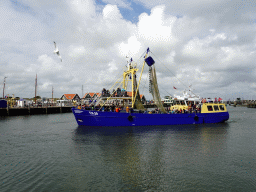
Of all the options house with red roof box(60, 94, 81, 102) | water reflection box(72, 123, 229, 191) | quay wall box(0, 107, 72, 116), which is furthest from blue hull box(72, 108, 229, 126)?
house with red roof box(60, 94, 81, 102)

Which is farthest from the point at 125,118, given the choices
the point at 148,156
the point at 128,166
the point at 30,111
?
the point at 30,111

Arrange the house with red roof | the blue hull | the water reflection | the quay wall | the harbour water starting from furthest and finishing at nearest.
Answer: the house with red roof → the quay wall → the blue hull → the water reflection → the harbour water

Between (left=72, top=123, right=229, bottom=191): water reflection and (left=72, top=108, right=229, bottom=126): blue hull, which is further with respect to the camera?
(left=72, top=108, right=229, bottom=126): blue hull

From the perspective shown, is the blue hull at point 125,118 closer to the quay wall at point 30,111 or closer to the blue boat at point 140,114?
the blue boat at point 140,114

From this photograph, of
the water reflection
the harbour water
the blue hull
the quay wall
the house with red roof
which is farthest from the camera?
the house with red roof

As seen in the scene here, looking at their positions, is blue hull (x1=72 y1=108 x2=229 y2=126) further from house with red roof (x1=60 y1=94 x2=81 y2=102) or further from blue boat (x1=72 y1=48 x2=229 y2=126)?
house with red roof (x1=60 y1=94 x2=81 y2=102)

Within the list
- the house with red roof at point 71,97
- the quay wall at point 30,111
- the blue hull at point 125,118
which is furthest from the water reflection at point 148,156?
the house with red roof at point 71,97

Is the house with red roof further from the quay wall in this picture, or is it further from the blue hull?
the blue hull

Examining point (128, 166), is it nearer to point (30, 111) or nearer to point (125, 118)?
point (125, 118)

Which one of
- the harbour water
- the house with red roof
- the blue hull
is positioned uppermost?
the house with red roof

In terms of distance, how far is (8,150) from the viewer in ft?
55.5

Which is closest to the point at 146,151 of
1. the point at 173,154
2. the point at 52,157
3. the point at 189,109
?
the point at 173,154

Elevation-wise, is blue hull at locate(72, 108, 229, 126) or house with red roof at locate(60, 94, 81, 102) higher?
house with red roof at locate(60, 94, 81, 102)

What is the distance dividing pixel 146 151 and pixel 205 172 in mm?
5673
